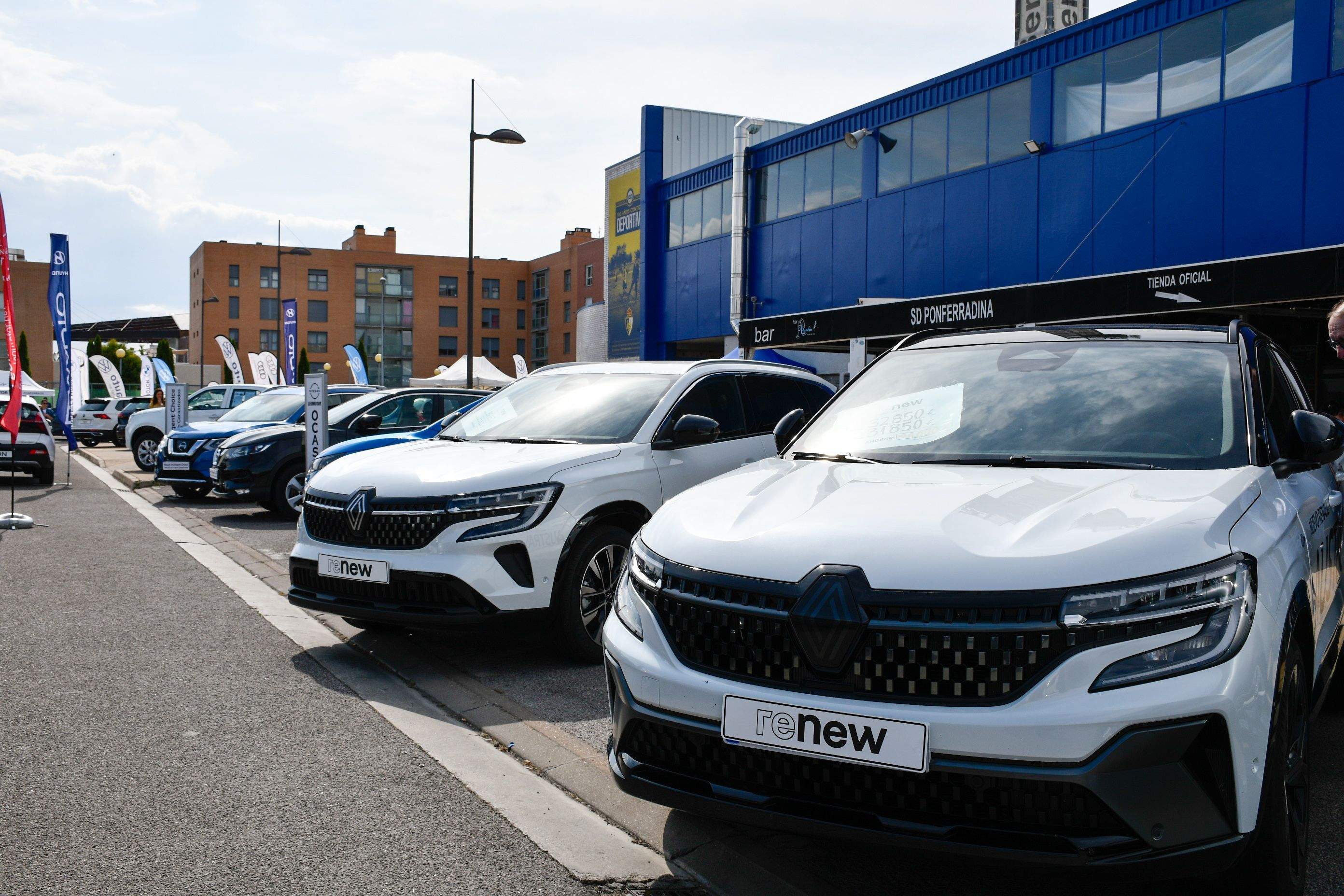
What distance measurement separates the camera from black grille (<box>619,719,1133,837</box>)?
2.42m

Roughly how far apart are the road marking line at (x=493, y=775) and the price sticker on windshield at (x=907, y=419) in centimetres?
156

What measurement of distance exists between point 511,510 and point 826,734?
3.03 metres

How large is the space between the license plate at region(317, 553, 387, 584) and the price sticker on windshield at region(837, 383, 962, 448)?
8.26 feet

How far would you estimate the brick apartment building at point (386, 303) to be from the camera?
277ft

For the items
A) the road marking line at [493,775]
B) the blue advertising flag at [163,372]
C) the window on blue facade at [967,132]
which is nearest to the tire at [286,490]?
the road marking line at [493,775]

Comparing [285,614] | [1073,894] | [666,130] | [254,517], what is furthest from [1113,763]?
[666,130]

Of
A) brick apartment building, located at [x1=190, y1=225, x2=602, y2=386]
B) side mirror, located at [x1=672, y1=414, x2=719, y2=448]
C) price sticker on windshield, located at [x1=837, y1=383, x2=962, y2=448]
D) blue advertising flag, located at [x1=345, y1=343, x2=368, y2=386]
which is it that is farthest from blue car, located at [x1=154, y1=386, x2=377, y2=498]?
brick apartment building, located at [x1=190, y1=225, x2=602, y2=386]

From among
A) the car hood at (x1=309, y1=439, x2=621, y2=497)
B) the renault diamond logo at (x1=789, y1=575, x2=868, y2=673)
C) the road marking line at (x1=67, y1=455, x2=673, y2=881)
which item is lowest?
the road marking line at (x1=67, y1=455, x2=673, y2=881)

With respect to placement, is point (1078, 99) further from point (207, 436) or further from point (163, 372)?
point (163, 372)

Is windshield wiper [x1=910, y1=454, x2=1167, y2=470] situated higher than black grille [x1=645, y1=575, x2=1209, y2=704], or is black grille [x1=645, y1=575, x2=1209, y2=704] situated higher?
windshield wiper [x1=910, y1=454, x2=1167, y2=470]

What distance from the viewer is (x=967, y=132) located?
24.3 meters

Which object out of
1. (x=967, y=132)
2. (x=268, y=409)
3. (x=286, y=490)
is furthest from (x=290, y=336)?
(x=967, y=132)

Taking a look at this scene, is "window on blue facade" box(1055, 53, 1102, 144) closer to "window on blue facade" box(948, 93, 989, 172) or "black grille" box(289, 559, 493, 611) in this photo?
"window on blue facade" box(948, 93, 989, 172)

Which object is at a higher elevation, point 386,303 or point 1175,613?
point 386,303
